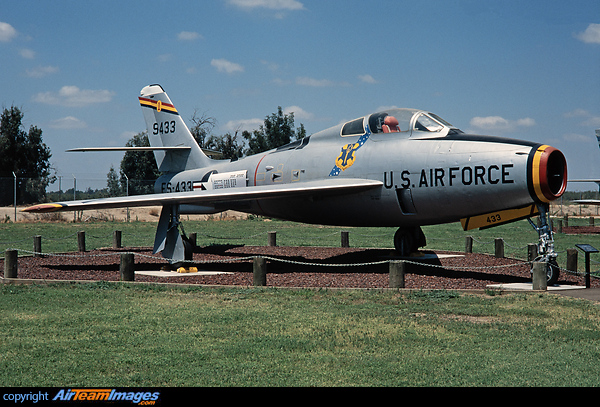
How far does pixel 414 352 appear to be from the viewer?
20.7 ft

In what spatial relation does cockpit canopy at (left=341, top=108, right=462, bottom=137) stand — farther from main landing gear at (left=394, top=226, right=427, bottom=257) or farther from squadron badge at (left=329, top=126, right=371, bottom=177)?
main landing gear at (left=394, top=226, right=427, bottom=257)

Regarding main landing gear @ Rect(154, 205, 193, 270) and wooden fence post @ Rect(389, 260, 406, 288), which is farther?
main landing gear @ Rect(154, 205, 193, 270)

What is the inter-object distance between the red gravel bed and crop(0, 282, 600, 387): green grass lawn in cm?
144

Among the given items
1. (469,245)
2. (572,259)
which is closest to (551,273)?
(572,259)

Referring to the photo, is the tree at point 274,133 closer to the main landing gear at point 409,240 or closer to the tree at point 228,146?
the tree at point 228,146

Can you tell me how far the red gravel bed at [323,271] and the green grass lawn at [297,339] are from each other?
4.74ft

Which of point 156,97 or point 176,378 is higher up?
point 156,97

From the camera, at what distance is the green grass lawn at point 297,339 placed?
546cm

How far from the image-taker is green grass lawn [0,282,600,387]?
17.9 ft

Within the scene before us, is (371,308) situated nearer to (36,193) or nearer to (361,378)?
(361,378)

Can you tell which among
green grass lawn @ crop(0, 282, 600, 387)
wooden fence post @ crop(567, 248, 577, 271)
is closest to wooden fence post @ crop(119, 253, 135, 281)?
green grass lawn @ crop(0, 282, 600, 387)

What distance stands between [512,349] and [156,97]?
16.6 m

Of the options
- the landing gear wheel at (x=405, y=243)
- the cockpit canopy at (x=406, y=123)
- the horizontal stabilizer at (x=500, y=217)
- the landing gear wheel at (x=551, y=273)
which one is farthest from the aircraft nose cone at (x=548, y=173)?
the landing gear wheel at (x=405, y=243)
